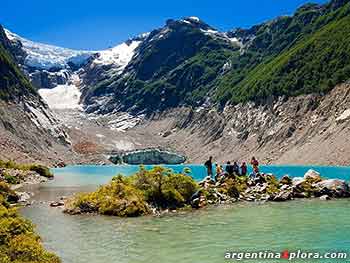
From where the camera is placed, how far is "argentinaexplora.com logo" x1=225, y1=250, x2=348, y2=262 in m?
22.3

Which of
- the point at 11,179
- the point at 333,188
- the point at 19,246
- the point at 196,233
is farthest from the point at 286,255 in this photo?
the point at 11,179

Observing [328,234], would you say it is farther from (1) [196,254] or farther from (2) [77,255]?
(2) [77,255]

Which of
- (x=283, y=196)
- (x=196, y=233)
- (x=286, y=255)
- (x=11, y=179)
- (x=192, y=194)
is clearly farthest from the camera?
(x=11, y=179)

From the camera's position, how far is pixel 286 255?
2297cm

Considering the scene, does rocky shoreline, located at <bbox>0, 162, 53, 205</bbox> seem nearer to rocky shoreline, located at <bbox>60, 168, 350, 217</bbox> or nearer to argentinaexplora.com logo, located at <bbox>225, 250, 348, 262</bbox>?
rocky shoreline, located at <bbox>60, 168, 350, 217</bbox>

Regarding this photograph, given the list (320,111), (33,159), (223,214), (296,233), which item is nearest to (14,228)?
(296,233)

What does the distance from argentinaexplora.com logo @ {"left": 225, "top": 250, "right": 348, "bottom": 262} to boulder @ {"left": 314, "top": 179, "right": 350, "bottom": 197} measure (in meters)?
27.1

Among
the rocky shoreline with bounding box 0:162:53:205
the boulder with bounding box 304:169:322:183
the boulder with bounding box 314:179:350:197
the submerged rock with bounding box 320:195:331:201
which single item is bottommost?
the rocky shoreline with bounding box 0:162:53:205

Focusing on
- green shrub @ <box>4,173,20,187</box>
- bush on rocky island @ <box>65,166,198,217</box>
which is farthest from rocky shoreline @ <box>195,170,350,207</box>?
green shrub @ <box>4,173,20,187</box>

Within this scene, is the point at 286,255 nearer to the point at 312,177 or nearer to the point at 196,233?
the point at 196,233

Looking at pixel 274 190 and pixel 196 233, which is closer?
pixel 196 233

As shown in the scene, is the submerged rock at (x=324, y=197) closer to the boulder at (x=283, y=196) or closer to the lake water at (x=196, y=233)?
the boulder at (x=283, y=196)

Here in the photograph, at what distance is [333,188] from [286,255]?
28601 millimetres

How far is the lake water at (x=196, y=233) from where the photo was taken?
80.7ft
